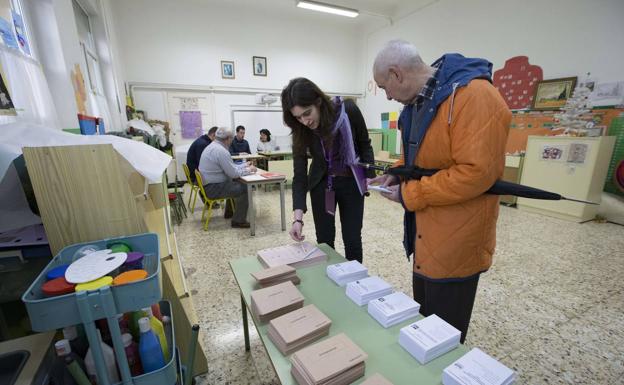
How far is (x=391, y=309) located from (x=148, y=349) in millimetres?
725

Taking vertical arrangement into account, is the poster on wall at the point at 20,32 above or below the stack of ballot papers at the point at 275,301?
above

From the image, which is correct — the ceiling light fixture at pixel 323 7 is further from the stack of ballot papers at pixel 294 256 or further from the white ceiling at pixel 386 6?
the stack of ballot papers at pixel 294 256

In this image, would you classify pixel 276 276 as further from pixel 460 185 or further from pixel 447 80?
pixel 447 80

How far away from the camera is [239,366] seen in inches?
56.6

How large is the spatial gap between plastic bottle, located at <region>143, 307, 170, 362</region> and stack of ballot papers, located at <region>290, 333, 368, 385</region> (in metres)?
0.43

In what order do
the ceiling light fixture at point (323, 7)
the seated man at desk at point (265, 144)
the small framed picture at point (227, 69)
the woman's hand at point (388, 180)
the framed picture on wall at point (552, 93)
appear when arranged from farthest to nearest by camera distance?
the small framed picture at point (227, 69) → the seated man at desk at point (265, 144) → the ceiling light fixture at point (323, 7) → the framed picture on wall at point (552, 93) → the woman's hand at point (388, 180)

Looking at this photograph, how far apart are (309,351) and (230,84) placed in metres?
6.67

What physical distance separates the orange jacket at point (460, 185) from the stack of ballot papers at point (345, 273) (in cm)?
23

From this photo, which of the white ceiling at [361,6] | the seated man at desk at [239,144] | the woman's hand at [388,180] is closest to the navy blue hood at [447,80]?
the woman's hand at [388,180]

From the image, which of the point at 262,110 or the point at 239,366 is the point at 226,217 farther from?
the point at 262,110

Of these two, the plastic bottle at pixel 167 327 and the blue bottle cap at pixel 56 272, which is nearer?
the blue bottle cap at pixel 56 272

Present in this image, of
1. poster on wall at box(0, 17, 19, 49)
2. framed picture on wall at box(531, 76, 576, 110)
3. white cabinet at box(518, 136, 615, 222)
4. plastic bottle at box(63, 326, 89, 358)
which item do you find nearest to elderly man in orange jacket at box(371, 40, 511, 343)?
plastic bottle at box(63, 326, 89, 358)

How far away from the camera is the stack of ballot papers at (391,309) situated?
0.85m

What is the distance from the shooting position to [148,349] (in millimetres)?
776
